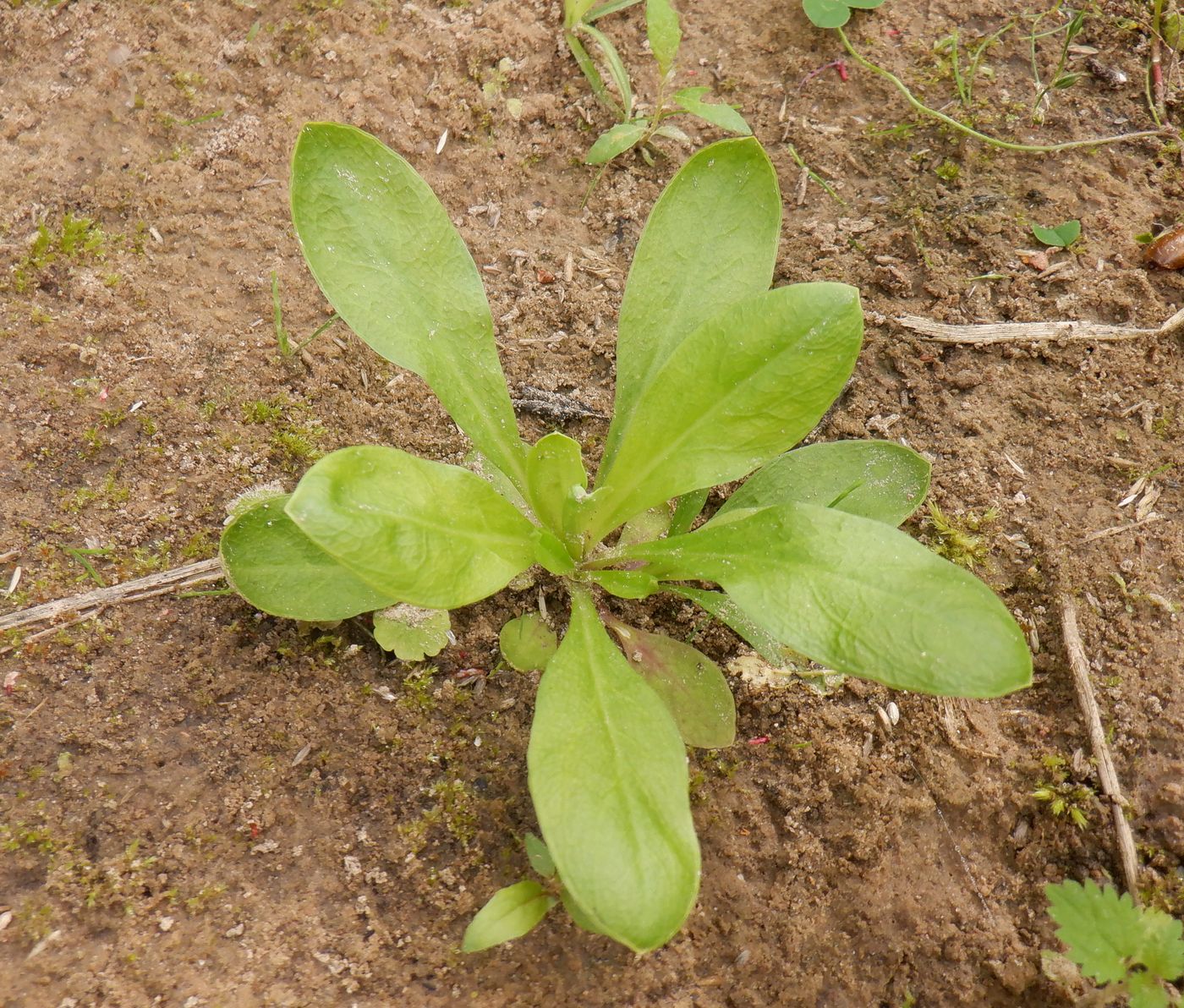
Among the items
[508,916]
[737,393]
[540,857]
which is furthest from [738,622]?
[508,916]

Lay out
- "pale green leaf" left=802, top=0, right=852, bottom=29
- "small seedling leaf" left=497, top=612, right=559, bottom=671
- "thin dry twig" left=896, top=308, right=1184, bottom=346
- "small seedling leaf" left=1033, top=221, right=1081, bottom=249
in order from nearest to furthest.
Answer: "small seedling leaf" left=497, top=612, right=559, bottom=671, "thin dry twig" left=896, top=308, right=1184, bottom=346, "small seedling leaf" left=1033, top=221, right=1081, bottom=249, "pale green leaf" left=802, top=0, right=852, bottom=29

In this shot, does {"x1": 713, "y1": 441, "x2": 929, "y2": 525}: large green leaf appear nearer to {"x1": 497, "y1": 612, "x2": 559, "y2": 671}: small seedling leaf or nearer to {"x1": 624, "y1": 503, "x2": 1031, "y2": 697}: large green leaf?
{"x1": 624, "y1": 503, "x2": 1031, "y2": 697}: large green leaf

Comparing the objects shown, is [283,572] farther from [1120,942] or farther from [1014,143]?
[1014,143]

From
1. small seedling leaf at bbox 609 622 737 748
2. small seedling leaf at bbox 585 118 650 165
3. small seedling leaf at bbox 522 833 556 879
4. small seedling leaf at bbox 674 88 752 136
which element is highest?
small seedling leaf at bbox 674 88 752 136

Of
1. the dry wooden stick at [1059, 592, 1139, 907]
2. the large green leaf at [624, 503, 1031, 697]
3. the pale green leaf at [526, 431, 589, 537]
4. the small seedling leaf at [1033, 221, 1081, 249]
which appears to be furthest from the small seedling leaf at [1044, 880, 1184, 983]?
the small seedling leaf at [1033, 221, 1081, 249]

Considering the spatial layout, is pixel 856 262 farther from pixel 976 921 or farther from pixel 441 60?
pixel 976 921

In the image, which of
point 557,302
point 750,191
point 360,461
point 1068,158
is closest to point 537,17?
point 557,302

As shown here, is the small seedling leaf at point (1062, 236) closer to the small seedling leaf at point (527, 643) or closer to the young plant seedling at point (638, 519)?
the young plant seedling at point (638, 519)
